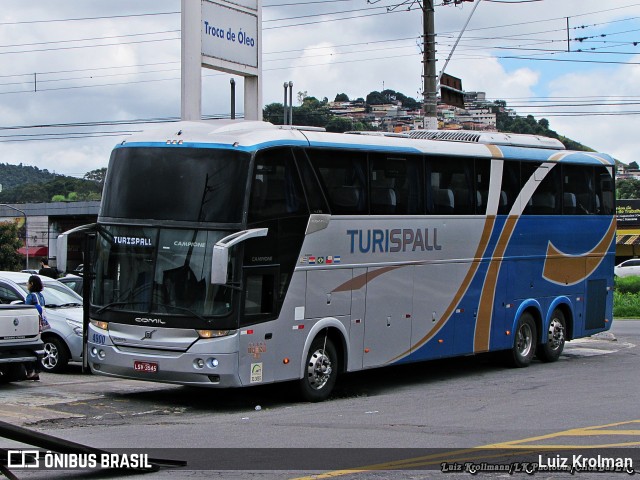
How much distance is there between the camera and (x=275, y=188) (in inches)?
553

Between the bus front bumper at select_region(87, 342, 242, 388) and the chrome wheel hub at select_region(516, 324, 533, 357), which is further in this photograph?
the chrome wheel hub at select_region(516, 324, 533, 357)

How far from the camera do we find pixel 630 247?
78500 millimetres

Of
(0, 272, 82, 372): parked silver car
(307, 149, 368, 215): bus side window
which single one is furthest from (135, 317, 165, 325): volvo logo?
(0, 272, 82, 372): parked silver car

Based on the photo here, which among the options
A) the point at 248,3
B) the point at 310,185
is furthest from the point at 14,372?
the point at 248,3

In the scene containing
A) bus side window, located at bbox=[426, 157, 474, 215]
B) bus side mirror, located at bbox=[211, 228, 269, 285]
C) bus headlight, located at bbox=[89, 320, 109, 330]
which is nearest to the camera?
bus side mirror, located at bbox=[211, 228, 269, 285]

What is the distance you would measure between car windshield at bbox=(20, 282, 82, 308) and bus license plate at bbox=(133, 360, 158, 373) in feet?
16.9

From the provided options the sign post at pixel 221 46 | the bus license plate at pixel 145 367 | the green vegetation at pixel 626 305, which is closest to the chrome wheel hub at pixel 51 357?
the bus license plate at pixel 145 367

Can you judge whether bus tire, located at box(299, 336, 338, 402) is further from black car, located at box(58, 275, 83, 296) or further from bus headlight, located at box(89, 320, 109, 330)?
black car, located at box(58, 275, 83, 296)

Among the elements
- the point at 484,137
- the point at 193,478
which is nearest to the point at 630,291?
the point at 484,137

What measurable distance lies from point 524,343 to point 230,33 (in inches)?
352

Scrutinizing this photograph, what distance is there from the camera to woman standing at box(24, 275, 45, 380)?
15.8 metres

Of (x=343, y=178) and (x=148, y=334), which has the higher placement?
(x=343, y=178)

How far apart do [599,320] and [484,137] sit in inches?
215

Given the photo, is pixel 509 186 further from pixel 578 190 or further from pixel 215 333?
pixel 215 333
